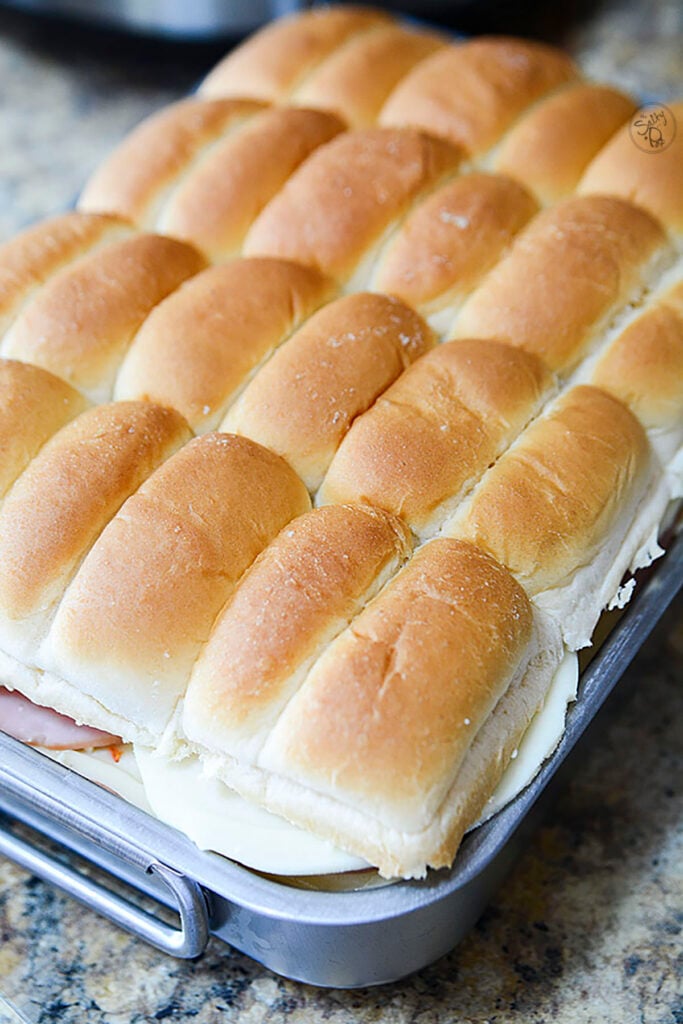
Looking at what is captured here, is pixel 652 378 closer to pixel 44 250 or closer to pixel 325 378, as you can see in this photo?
pixel 325 378

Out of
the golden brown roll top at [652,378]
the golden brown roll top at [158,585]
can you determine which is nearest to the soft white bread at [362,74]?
the golden brown roll top at [652,378]

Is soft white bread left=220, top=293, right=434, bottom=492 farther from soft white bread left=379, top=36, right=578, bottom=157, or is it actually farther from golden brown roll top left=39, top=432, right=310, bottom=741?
soft white bread left=379, top=36, right=578, bottom=157

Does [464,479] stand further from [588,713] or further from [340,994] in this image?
[340,994]

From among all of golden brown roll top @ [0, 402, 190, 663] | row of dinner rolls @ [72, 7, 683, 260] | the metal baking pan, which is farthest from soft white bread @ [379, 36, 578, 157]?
the metal baking pan

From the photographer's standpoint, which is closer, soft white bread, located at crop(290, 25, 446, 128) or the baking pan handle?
the baking pan handle

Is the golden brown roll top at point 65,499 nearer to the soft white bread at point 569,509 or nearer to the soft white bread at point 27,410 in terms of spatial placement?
the soft white bread at point 27,410

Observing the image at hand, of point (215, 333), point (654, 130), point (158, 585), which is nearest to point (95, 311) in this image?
point (215, 333)
